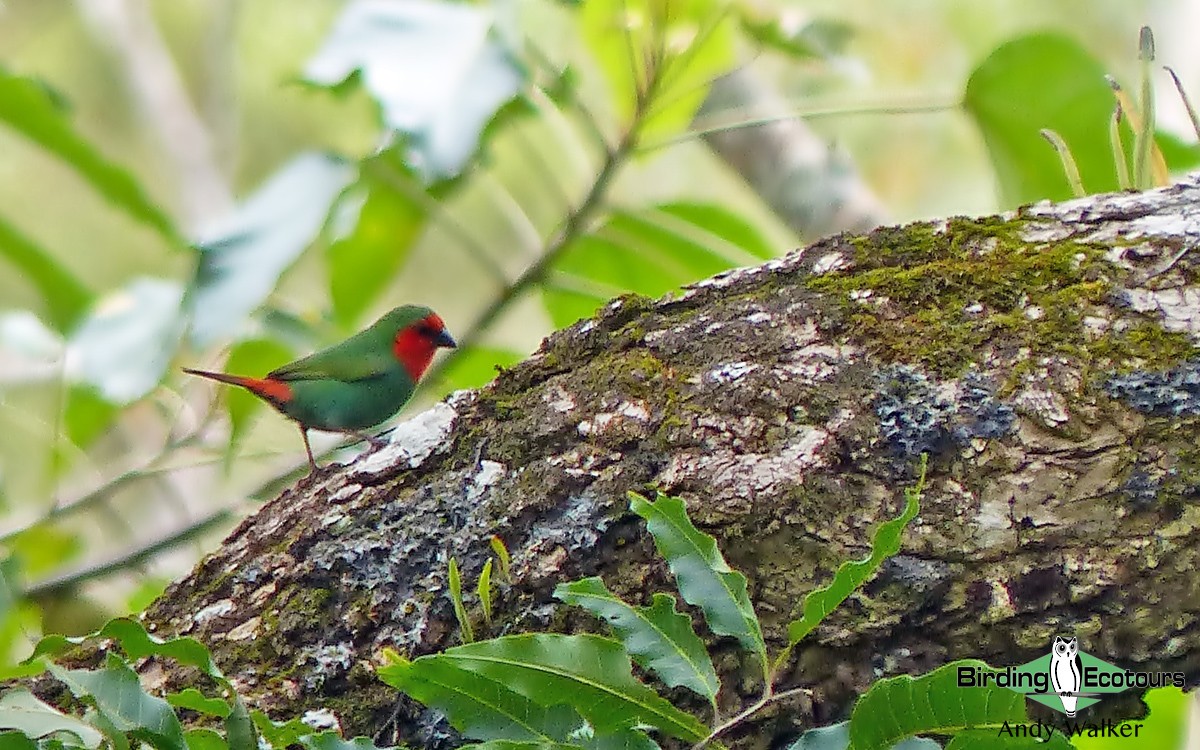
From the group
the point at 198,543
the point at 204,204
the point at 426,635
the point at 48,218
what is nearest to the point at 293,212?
the point at 198,543

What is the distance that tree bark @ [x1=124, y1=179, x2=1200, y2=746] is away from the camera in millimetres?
1023

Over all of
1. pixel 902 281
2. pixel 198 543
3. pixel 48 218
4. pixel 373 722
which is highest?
pixel 48 218

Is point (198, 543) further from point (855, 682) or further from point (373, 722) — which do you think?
point (855, 682)

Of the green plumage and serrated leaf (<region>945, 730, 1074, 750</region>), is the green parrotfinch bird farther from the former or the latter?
serrated leaf (<region>945, 730, 1074, 750</region>)

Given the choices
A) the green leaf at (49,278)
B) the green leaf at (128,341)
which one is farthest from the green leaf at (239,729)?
the green leaf at (49,278)

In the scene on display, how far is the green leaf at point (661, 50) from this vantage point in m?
2.12

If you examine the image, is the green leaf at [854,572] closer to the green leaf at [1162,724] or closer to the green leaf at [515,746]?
the green leaf at [515,746]

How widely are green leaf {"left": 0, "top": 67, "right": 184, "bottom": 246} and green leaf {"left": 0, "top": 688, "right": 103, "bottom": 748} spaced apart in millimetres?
1407

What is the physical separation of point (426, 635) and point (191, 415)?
219 cm

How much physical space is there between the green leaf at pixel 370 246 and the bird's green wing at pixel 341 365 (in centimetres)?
54

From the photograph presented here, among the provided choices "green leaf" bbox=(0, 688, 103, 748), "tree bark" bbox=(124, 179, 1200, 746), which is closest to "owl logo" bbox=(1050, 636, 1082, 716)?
"tree bark" bbox=(124, 179, 1200, 746)

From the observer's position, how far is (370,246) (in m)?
2.31

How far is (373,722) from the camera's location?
1040 mm

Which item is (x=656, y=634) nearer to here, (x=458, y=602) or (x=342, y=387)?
(x=458, y=602)
